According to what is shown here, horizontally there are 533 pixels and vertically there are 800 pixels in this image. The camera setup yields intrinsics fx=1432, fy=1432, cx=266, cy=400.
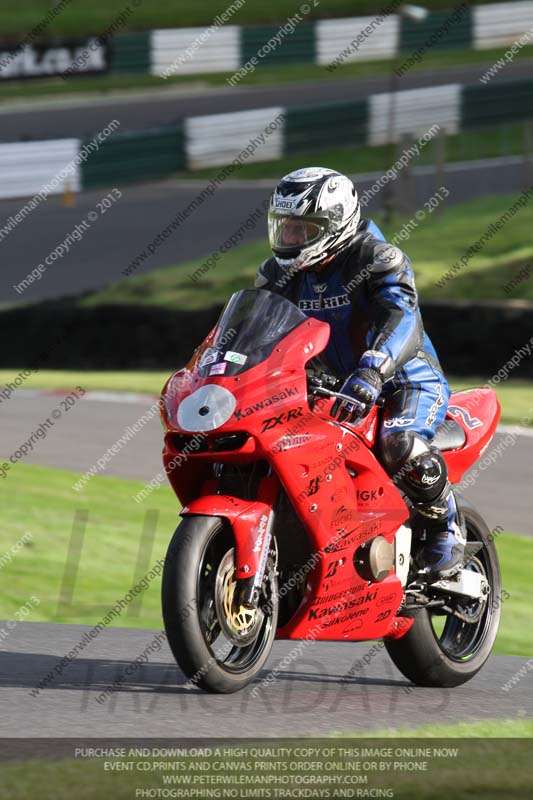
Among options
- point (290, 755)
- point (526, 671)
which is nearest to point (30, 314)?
point (526, 671)

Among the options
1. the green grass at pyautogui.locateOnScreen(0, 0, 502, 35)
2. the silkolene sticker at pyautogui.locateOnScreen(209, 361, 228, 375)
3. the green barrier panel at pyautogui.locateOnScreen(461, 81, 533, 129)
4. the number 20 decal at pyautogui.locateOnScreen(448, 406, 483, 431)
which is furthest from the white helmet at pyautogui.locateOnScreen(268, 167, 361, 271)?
the green grass at pyautogui.locateOnScreen(0, 0, 502, 35)

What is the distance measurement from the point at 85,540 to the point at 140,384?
8196 millimetres

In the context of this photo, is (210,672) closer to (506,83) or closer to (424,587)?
(424,587)

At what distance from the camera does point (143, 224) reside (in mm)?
26500

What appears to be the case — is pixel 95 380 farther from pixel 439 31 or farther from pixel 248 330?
pixel 439 31

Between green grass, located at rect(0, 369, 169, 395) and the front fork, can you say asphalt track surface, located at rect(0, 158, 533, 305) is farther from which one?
the front fork

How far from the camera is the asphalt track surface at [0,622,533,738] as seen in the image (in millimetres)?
4637

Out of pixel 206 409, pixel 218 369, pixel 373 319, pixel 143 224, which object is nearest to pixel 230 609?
pixel 206 409

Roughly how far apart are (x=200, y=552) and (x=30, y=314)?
1527 centimetres

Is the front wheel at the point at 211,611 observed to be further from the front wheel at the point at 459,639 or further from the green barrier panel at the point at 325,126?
the green barrier panel at the point at 325,126

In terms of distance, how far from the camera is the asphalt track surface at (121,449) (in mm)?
11578

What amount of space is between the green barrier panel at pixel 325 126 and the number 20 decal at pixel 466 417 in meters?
23.9

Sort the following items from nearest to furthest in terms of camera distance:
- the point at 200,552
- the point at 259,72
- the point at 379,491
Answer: the point at 200,552 < the point at 379,491 < the point at 259,72

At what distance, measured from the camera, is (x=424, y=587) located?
5641 mm
